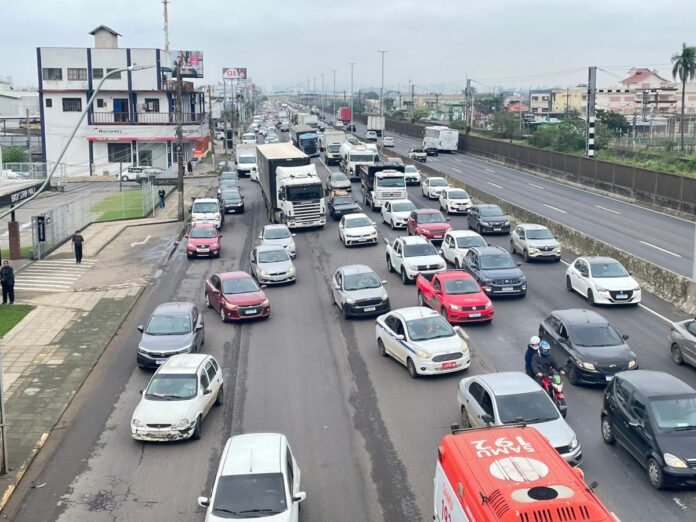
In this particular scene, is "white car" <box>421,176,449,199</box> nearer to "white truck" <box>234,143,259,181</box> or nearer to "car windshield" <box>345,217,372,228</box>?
"car windshield" <box>345,217,372,228</box>

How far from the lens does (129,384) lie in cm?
2158

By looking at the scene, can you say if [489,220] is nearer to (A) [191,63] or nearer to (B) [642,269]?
(B) [642,269]

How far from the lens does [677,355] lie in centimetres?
2138

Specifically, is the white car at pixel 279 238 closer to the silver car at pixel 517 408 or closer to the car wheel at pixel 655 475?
the silver car at pixel 517 408

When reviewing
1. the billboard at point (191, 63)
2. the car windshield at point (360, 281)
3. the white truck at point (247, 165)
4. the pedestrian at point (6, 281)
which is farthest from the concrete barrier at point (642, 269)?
the billboard at point (191, 63)

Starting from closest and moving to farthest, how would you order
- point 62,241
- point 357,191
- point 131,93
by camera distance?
point 62,241 → point 357,191 → point 131,93

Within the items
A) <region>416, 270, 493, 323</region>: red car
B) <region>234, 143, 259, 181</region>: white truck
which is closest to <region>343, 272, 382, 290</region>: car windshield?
<region>416, 270, 493, 323</region>: red car

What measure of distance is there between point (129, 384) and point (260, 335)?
5.14 meters

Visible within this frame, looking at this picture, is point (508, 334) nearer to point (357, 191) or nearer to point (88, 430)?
point (88, 430)

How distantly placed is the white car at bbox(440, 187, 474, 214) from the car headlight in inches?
1383

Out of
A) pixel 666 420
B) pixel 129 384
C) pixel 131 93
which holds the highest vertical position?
pixel 131 93

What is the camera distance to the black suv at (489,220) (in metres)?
41.1

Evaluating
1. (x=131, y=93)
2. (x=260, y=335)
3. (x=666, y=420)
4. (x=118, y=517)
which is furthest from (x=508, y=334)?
(x=131, y=93)

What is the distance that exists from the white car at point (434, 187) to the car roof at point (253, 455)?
42.1 m
